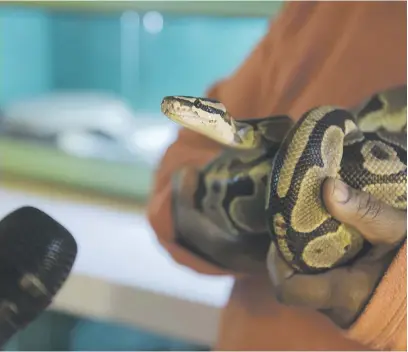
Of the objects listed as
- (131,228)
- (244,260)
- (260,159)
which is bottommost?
(131,228)

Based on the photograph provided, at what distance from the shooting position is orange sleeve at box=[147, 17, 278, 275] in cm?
67

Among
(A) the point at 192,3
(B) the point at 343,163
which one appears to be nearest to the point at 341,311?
(B) the point at 343,163

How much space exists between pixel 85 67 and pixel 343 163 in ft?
4.58

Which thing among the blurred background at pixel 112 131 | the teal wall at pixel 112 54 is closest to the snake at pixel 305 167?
the blurred background at pixel 112 131

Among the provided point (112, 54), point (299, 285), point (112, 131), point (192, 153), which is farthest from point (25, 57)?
point (299, 285)

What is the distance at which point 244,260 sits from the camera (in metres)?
0.54

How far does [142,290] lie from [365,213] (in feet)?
2.14

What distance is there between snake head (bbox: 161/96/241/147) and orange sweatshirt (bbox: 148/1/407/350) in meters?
0.12

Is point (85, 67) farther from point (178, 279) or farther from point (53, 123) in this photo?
point (178, 279)

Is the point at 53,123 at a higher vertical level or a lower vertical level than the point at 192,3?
lower

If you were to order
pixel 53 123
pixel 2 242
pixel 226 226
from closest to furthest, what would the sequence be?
pixel 2 242, pixel 226 226, pixel 53 123

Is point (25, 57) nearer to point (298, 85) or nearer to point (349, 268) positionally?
point (298, 85)

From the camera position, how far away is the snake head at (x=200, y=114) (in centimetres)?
A: 35

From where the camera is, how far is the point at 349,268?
1.40ft
